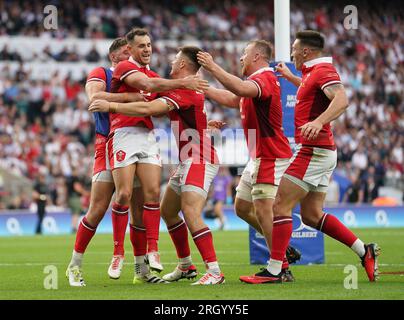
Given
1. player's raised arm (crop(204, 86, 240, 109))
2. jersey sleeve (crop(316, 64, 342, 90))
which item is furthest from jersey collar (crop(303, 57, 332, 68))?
player's raised arm (crop(204, 86, 240, 109))

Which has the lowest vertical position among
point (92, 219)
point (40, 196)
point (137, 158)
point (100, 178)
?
point (40, 196)

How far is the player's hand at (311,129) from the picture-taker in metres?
8.55

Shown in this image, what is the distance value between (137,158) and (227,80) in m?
1.29

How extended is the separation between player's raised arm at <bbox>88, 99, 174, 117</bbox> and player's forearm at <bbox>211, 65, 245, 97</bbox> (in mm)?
663

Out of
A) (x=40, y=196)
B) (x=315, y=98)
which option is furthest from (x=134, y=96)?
(x=40, y=196)

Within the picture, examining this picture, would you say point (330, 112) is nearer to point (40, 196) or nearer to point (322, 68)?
point (322, 68)

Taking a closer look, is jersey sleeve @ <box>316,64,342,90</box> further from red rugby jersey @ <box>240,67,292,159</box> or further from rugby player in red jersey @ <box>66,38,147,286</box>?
rugby player in red jersey @ <box>66,38,147,286</box>

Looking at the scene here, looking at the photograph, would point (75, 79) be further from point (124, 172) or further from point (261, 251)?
point (124, 172)

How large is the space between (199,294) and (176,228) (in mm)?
1758

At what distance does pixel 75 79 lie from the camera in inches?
1117

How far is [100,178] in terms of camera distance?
31.4ft

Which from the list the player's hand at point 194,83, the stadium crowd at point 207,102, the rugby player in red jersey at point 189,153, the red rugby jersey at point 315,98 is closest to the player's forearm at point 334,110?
the red rugby jersey at point 315,98

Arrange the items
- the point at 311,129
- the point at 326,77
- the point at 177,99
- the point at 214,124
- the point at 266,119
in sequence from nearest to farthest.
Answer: the point at 311,129 < the point at 326,77 < the point at 177,99 < the point at 266,119 < the point at 214,124
